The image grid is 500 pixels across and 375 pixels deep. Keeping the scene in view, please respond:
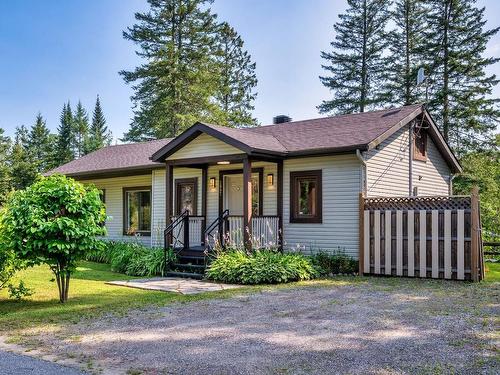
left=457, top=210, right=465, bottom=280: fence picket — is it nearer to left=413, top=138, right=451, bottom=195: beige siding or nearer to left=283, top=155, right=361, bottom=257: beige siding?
left=283, top=155, right=361, bottom=257: beige siding

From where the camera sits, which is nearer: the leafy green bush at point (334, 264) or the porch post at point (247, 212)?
the leafy green bush at point (334, 264)

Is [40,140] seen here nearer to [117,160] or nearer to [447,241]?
[117,160]

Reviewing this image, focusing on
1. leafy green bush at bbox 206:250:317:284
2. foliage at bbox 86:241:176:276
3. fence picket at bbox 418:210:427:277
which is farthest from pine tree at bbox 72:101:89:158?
fence picket at bbox 418:210:427:277

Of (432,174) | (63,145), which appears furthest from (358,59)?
(63,145)

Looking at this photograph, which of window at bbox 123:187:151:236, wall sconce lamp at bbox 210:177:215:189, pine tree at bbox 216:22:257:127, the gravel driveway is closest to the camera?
the gravel driveway

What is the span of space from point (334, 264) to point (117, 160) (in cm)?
1001

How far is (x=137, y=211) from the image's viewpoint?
1706 centimetres

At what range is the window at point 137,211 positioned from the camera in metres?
16.8

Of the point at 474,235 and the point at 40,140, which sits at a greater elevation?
the point at 40,140

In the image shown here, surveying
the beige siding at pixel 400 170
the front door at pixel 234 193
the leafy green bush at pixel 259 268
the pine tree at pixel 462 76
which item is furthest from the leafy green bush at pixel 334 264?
the pine tree at pixel 462 76

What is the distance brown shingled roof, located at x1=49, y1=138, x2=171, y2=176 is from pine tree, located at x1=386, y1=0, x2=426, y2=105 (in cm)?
1577

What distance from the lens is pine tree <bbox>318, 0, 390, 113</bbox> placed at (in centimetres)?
2966

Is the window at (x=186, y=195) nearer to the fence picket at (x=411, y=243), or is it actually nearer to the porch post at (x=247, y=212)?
the porch post at (x=247, y=212)

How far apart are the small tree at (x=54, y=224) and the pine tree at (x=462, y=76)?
71.2ft
